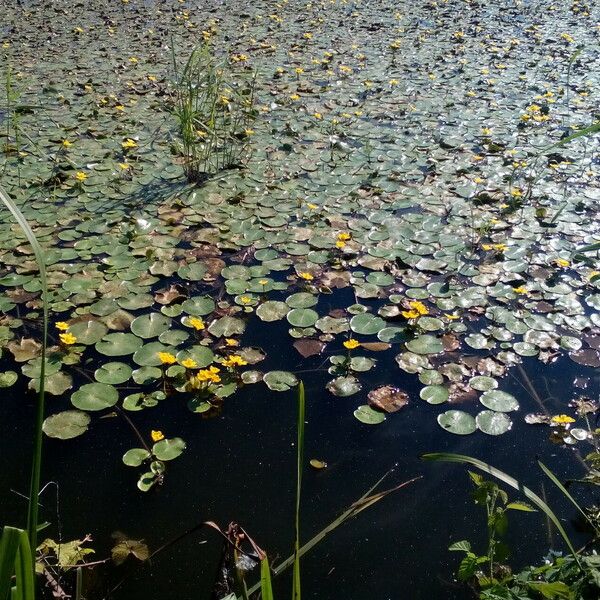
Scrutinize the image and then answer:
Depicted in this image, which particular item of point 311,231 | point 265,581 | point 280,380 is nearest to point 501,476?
point 265,581

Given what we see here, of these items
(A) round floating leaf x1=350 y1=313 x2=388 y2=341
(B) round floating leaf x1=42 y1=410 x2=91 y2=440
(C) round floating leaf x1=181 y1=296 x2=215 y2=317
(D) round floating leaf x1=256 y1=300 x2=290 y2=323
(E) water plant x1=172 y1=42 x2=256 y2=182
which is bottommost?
(B) round floating leaf x1=42 y1=410 x2=91 y2=440

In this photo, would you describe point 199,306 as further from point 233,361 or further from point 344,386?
point 344,386

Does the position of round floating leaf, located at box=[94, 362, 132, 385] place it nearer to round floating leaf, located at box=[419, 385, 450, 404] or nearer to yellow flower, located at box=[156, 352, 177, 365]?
yellow flower, located at box=[156, 352, 177, 365]

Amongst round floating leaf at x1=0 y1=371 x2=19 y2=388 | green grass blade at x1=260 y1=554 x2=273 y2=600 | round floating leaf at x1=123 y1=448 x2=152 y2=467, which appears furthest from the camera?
round floating leaf at x1=0 y1=371 x2=19 y2=388

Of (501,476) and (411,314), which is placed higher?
(501,476)

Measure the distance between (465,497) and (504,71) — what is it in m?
3.97

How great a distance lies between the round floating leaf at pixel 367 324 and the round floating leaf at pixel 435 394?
315 mm

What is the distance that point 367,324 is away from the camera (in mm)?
2312

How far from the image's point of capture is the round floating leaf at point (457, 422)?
1.92 m

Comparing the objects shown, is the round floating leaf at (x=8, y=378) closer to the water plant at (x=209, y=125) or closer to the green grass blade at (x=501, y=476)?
the green grass blade at (x=501, y=476)

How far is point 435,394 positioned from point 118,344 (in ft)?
3.37

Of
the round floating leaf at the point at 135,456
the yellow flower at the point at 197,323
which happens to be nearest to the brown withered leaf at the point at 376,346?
the yellow flower at the point at 197,323

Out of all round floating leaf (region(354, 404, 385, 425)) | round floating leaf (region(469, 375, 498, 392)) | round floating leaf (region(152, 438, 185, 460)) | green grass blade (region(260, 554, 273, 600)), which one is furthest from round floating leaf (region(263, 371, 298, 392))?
green grass blade (region(260, 554, 273, 600))

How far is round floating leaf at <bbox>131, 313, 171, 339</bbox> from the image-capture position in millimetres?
2250
